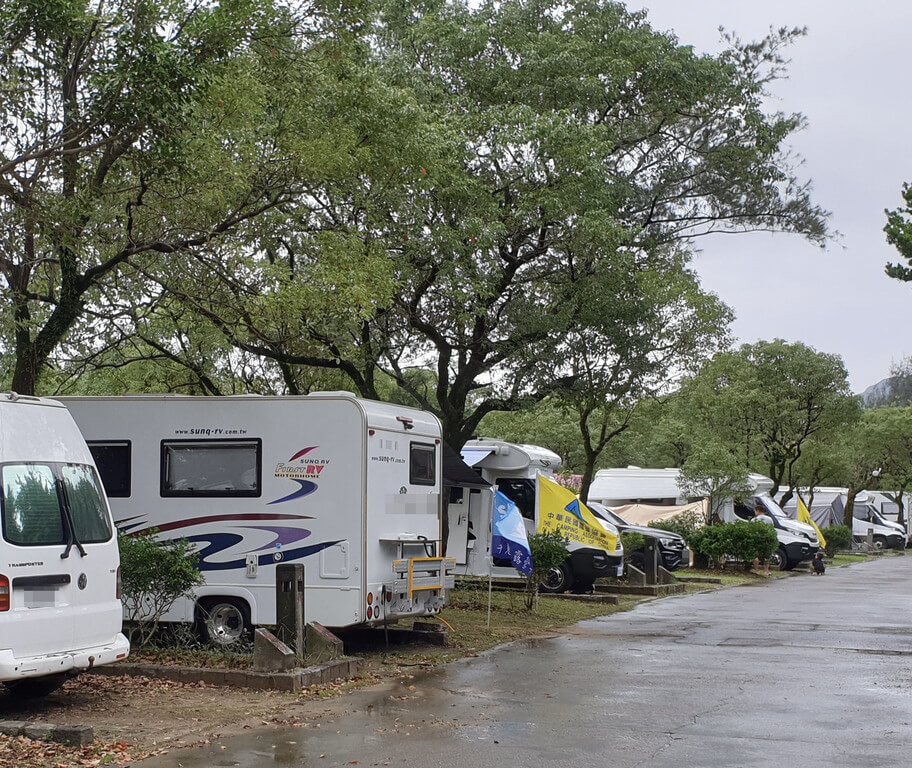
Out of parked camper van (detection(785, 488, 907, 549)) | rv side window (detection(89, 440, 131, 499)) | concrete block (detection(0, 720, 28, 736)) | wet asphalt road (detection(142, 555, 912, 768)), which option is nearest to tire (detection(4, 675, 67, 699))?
concrete block (detection(0, 720, 28, 736))

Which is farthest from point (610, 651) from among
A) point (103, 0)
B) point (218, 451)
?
point (103, 0)

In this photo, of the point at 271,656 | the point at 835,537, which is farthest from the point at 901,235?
the point at 835,537

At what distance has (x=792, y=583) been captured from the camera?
27.9 metres

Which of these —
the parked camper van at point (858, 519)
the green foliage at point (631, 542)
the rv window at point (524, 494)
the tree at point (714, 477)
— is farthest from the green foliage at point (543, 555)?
the parked camper van at point (858, 519)

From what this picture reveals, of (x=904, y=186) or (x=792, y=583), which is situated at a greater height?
(x=904, y=186)

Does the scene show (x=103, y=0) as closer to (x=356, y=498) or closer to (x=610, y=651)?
(x=356, y=498)

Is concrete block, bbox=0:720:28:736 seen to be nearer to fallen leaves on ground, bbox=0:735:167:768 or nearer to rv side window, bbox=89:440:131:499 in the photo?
fallen leaves on ground, bbox=0:735:167:768

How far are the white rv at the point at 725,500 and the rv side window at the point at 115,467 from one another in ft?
72.5

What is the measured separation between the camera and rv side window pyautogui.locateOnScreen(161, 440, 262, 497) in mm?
12773

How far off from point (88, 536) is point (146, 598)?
3.15 metres

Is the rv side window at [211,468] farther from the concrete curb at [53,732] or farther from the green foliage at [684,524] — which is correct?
the green foliage at [684,524]

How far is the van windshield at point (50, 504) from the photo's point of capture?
873cm

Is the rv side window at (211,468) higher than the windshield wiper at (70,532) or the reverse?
higher

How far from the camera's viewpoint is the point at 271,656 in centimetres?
1088
